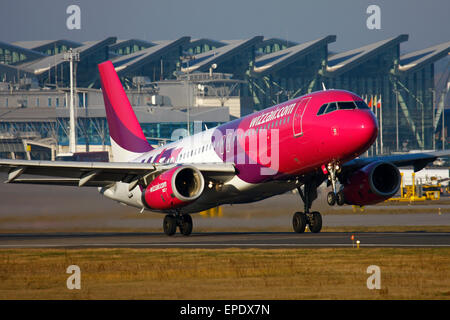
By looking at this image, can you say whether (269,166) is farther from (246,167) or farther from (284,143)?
(284,143)

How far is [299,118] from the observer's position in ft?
106

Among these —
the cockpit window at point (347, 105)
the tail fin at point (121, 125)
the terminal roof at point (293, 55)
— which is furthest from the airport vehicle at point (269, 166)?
the terminal roof at point (293, 55)

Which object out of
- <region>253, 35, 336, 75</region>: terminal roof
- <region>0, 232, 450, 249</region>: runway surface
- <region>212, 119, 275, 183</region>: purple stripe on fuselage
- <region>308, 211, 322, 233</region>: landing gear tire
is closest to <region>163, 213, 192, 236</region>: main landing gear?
<region>0, 232, 450, 249</region>: runway surface

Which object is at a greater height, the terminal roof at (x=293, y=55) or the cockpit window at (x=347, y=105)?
the terminal roof at (x=293, y=55)

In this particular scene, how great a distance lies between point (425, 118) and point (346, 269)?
16210cm

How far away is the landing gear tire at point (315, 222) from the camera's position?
119ft

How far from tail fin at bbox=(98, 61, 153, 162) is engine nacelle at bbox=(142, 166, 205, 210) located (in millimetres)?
11301

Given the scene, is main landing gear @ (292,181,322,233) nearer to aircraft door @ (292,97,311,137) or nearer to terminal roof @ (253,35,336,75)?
aircraft door @ (292,97,311,137)

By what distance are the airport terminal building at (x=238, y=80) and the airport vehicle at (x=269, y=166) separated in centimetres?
11234

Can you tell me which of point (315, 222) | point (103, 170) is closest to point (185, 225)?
point (103, 170)

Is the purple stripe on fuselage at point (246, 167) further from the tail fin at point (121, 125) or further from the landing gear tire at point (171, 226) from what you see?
the tail fin at point (121, 125)

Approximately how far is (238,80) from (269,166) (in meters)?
130

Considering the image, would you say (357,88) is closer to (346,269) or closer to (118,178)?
(118,178)

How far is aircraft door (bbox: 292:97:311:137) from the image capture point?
1268 inches
